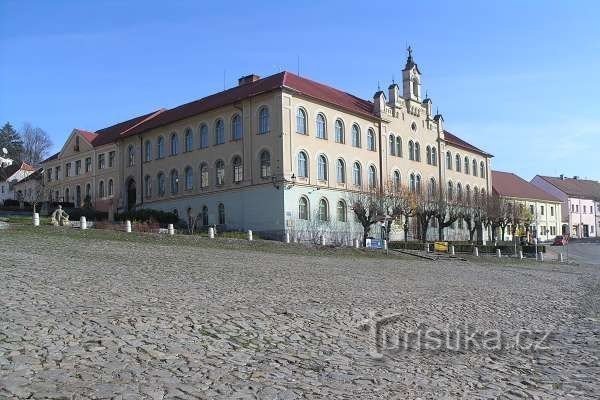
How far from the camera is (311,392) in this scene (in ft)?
23.3

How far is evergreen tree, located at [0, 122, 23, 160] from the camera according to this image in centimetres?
11862

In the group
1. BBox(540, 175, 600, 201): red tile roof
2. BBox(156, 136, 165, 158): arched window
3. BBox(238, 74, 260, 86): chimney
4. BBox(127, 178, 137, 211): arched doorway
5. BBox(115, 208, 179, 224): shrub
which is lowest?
BBox(115, 208, 179, 224): shrub

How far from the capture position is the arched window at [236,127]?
178ft

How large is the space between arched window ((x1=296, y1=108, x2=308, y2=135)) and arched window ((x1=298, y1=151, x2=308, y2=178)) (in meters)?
1.85

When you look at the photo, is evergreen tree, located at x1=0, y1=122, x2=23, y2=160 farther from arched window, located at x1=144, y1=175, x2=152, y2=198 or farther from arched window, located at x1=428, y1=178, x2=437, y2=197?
arched window, located at x1=428, y1=178, x2=437, y2=197

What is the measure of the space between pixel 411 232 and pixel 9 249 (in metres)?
48.8

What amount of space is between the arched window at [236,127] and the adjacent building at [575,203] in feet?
237

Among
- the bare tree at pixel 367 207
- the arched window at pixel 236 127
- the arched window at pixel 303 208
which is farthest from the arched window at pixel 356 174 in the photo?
the arched window at pixel 236 127

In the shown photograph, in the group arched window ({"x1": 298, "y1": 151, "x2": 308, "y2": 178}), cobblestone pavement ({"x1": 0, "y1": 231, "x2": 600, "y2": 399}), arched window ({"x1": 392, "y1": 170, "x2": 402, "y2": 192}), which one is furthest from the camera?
arched window ({"x1": 392, "y1": 170, "x2": 402, "y2": 192})

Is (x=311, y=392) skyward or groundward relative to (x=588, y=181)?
groundward

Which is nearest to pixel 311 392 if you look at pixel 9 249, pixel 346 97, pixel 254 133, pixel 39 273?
pixel 39 273

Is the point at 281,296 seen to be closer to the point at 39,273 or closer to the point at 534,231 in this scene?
the point at 39,273

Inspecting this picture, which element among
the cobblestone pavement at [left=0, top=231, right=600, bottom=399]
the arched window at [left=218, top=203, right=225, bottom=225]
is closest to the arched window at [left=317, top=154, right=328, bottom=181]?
the arched window at [left=218, top=203, right=225, bottom=225]

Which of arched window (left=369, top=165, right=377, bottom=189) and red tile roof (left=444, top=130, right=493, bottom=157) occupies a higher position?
red tile roof (left=444, top=130, right=493, bottom=157)
